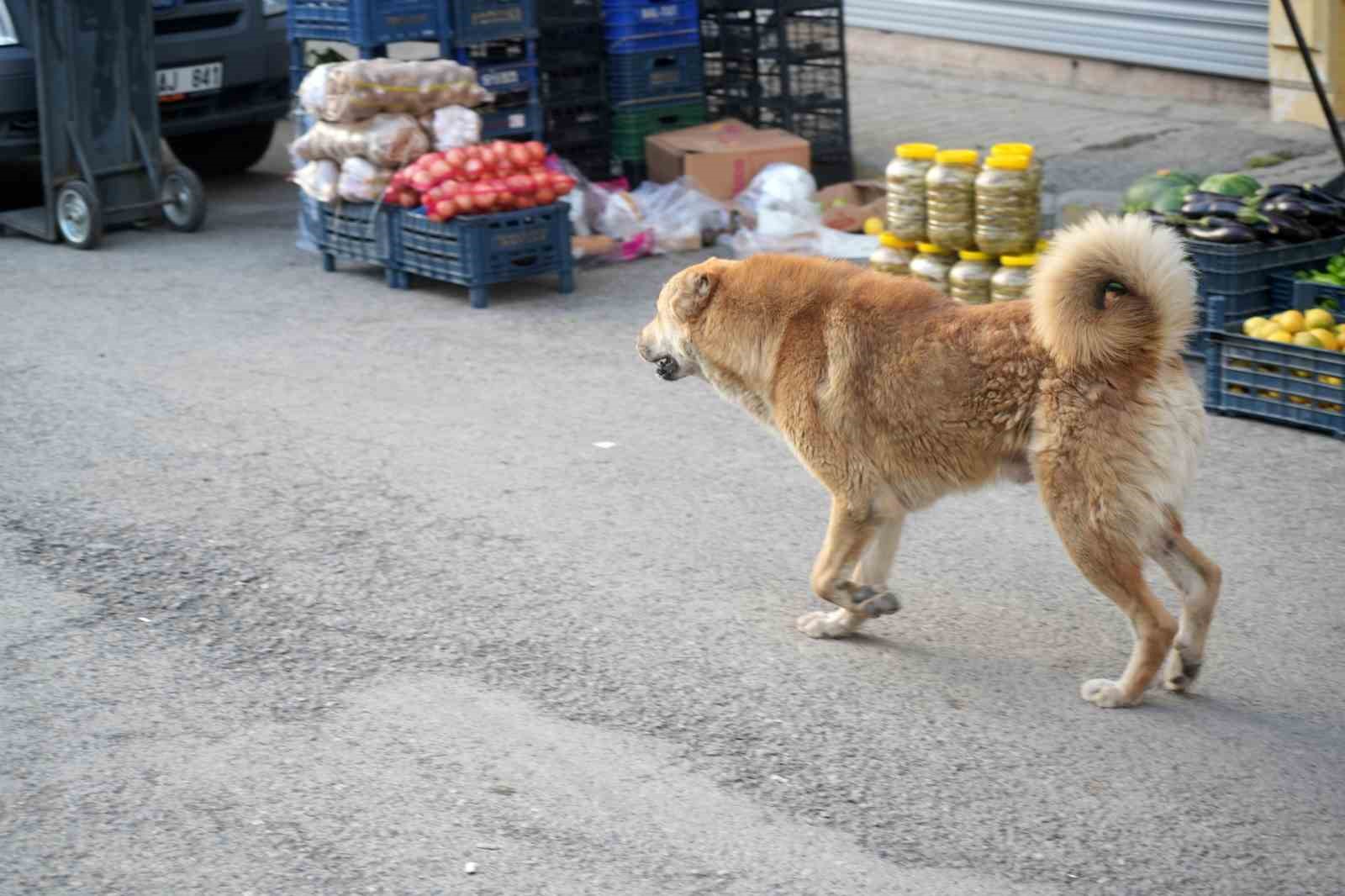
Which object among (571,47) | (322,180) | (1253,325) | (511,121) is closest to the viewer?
(1253,325)

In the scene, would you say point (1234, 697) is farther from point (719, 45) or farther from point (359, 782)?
point (719, 45)

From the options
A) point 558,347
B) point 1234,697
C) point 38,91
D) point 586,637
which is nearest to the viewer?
point 1234,697

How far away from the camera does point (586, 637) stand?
5.05 meters

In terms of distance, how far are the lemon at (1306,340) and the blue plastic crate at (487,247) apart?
412 centimetres

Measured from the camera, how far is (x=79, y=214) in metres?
10.2

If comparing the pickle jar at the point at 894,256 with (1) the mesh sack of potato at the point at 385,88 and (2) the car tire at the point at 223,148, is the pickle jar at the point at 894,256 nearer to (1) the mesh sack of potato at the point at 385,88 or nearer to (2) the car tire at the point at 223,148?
(1) the mesh sack of potato at the point at 385,88

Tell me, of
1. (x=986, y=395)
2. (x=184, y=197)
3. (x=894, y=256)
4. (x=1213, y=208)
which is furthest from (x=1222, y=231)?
(x=184, y=197)

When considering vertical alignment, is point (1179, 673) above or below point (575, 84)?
below

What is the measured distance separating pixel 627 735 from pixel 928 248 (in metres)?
4.65

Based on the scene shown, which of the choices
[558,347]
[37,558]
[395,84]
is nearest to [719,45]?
[395,84]

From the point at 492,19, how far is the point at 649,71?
5.14ft

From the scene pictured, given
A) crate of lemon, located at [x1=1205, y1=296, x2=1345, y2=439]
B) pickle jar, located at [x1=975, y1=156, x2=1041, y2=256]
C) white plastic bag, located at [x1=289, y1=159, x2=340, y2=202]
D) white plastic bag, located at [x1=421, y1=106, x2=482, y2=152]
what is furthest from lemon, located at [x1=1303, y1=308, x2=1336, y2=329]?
white plastic bag, located at [x1=289, y1=159, x2=340, y2=202]

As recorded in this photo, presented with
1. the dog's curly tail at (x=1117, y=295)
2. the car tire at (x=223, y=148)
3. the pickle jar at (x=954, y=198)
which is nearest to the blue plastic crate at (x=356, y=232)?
the car tire at (x=223, y=148)

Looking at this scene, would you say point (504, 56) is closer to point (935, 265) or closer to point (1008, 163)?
point (935, 265)
